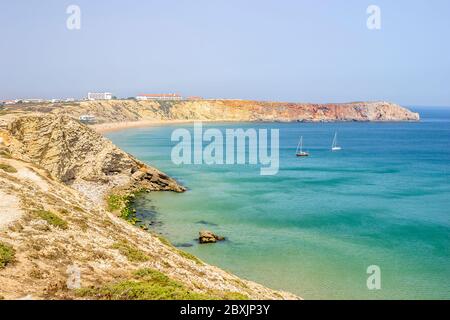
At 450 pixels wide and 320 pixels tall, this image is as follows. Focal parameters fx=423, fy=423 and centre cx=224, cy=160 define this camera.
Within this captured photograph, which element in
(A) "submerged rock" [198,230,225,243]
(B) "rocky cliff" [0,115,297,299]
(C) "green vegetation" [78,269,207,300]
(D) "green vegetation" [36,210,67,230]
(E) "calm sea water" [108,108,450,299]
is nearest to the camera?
(C) "green vegetation" [78,269,207,300]

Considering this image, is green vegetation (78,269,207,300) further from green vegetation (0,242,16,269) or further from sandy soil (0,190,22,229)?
sandy soil (0,190,22,229)

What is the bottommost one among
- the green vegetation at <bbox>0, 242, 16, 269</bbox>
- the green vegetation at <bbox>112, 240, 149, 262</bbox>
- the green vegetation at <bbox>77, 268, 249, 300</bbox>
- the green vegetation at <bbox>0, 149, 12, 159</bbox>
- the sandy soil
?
the green vegetation at <bbox>112, 240, 149, 262</bbox>

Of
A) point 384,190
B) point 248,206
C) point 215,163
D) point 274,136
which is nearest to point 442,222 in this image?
point 384,190

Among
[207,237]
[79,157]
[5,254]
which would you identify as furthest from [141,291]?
[79,157]

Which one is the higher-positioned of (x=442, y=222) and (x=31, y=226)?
(x=31, y=226)

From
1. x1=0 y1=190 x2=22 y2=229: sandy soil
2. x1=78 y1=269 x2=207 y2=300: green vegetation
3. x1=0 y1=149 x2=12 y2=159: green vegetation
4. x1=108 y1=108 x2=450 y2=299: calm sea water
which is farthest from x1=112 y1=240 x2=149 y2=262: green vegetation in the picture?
x1=0 y1=149 x2=12 y2=159: green vegetation

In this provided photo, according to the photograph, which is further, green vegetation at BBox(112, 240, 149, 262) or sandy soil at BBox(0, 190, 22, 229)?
green vegetation at BBox(112, 240, 149, 262)

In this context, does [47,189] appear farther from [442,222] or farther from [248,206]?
[442,222]

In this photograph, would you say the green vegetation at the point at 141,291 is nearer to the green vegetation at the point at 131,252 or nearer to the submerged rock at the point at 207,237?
the green vegetation at the point at 131,252
